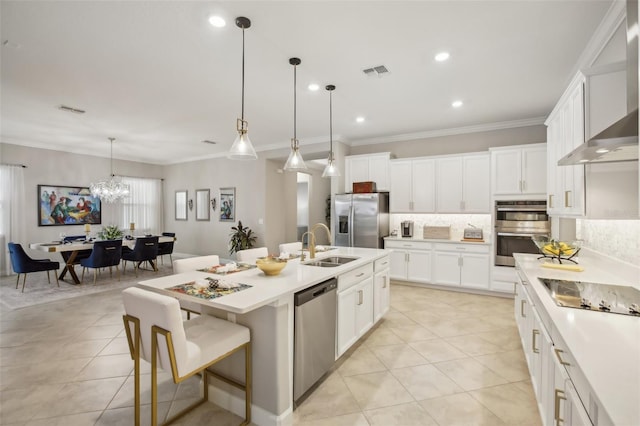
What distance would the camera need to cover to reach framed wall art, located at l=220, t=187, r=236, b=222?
25.4 feet

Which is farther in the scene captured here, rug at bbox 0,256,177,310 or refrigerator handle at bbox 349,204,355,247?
refrigerator handle at bbox 349,204,355,247

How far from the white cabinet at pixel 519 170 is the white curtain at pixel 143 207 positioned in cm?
877

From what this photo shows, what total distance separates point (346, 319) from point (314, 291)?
0.67 metres

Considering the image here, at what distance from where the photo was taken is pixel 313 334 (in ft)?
7.26

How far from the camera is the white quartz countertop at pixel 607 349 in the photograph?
858 millimetres

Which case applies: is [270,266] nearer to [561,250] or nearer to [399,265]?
[561,250]

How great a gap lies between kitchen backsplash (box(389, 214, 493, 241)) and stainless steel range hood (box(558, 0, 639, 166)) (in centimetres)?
331

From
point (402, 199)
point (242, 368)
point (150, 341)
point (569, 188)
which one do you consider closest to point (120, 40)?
point (150, 341)

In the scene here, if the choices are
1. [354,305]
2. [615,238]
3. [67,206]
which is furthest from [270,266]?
[67,206]

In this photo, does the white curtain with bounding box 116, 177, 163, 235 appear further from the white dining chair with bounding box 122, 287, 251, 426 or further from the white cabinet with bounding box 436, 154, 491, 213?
the white cabinet with bounding box 436, 154, 491, 213

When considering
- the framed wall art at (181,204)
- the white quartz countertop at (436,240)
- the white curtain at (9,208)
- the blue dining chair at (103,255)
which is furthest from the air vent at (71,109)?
the white quartz countertop at (436,240)

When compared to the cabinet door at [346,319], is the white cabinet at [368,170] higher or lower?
higher

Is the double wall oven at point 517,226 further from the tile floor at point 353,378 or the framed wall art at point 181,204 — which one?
the framed wall art at point 181,204

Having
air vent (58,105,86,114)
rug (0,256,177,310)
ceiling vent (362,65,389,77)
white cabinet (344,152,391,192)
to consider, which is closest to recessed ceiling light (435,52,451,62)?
ceiling vent (362,65,389,77)
